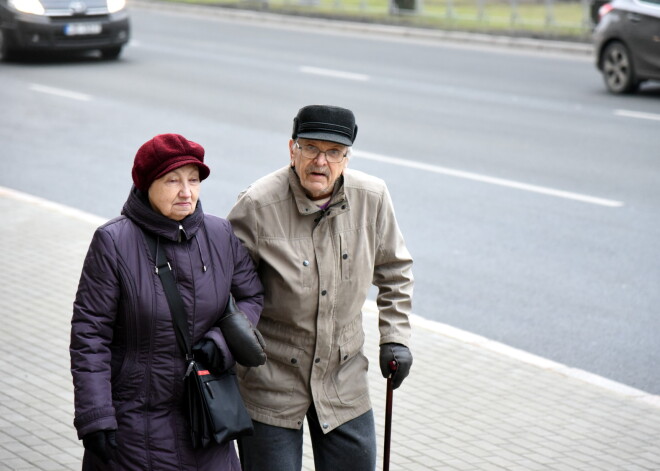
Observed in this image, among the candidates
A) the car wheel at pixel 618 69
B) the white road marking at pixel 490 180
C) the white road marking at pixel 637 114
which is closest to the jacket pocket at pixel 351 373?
the white road marking at pixel 490 180

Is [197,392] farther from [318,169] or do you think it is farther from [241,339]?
[318,169]

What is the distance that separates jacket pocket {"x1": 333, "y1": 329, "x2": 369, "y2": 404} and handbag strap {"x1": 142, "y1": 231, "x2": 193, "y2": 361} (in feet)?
2.06

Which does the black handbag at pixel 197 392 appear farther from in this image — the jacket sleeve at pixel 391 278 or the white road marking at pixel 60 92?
the white road marking at pixel 60 92

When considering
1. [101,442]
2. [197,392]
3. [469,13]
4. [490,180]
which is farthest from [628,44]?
[101,442]

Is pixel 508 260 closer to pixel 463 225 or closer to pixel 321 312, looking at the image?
pixel 463 225

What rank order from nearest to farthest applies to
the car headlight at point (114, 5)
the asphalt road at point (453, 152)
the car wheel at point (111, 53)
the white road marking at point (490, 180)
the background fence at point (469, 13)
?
1. the asphalt road at point (453, 152)
2. the white road marking at point (490, 180)
3. the car headlight at point (114, 5)
4. the car wheel at point (111, 53)
5. the background fence at point (469, 13)

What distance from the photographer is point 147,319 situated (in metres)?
3.55

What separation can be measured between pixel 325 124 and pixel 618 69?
46.0 feet

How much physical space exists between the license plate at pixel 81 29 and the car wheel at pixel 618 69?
28.2 ft

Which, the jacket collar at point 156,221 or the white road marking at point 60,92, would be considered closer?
the jacket collar at point 156,221

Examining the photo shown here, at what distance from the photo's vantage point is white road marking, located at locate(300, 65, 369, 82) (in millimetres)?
18308

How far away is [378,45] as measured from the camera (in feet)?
76.5

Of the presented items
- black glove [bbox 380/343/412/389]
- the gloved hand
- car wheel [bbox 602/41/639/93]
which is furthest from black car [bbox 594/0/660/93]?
the gloved hand

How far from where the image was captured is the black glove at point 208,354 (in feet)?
11.8
